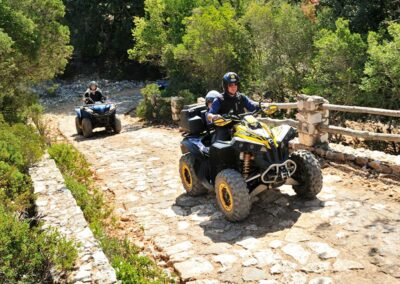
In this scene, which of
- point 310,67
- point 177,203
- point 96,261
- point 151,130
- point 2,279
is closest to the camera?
point 2,279

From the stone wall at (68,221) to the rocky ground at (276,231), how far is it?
0.98 m

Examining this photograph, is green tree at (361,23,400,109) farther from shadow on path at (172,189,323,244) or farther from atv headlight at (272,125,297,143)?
atv headlight at (272,125,297,143)

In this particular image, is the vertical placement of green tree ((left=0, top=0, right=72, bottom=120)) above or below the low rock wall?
above

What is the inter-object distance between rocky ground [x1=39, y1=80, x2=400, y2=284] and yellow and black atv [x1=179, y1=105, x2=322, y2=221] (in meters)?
0.36

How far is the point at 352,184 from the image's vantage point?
7582 mm

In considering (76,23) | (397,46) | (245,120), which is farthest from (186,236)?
(76,23)

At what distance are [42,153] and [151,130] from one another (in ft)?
23.9

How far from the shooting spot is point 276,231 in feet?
19.3

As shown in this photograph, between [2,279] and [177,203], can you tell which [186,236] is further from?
[2,279]

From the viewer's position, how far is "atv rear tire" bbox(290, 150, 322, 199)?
21.3 ft

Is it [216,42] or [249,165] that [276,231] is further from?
[216,42]

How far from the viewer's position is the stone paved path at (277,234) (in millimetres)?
4875

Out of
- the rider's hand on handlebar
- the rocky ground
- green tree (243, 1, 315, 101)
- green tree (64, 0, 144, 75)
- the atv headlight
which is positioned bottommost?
the rocky ground

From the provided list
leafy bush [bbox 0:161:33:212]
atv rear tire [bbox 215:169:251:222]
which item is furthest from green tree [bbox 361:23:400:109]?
leafy bush [bbox 0:161:33:212]
